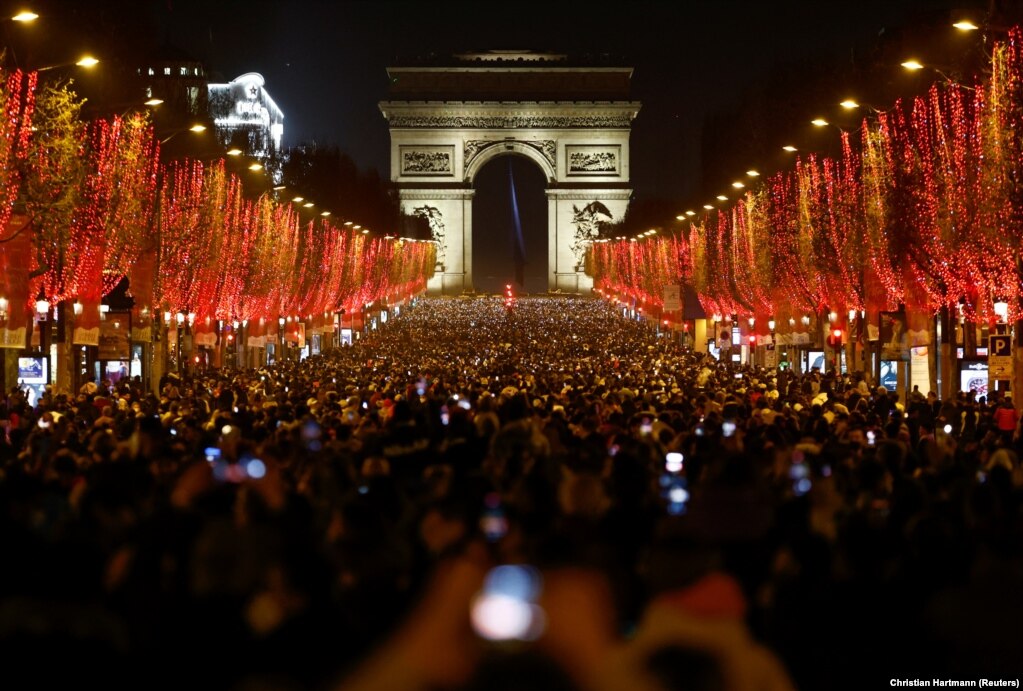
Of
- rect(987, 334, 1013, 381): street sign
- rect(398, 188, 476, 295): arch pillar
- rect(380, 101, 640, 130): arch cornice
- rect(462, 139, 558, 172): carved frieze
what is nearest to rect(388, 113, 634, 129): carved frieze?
rect(380, 101, 640, 130): arch cornice

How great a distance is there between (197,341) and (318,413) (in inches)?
1065

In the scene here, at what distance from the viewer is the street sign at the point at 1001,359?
30.0m

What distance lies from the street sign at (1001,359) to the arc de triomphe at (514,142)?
109 m

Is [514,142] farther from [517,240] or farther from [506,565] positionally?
[506,565]

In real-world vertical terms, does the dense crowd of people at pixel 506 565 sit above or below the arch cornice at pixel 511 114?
below

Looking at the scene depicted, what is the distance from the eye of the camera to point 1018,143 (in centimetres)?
2702

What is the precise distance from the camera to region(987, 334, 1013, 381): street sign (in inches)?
1182

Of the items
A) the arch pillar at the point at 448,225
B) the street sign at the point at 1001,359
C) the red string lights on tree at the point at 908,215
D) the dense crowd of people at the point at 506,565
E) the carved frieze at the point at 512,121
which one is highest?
the carved frieze at the point at 512,121

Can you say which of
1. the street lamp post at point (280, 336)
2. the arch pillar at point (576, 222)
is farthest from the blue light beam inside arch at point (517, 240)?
the street lamp post at point (280, 336)

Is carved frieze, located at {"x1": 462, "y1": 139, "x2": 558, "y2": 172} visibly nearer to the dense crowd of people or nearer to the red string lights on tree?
the red string lights on tree

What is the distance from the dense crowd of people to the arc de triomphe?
12613 cm

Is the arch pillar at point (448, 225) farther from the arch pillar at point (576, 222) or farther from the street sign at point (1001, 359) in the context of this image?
the street sign at point (1001, 359)

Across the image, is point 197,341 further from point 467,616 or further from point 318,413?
point 467,616

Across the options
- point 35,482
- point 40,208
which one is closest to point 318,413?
point 40,208
